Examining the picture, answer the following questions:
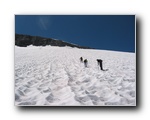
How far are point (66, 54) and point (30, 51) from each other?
0.31m

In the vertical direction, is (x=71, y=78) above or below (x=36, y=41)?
below

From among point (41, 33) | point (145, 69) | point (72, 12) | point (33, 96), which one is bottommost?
point (33, 96)

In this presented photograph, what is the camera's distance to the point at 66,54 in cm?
228

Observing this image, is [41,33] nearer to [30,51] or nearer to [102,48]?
[30,51]

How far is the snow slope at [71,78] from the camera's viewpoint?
216cm

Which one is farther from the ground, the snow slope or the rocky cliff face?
the rocky cliff face

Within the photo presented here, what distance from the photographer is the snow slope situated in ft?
7.09

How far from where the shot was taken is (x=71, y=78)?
223 cm

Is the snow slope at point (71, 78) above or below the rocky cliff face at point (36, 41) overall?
below

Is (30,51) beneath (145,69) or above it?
above

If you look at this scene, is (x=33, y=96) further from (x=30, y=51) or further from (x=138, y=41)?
(x=138, y=41)

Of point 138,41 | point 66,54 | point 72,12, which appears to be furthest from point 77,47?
point 138,41
